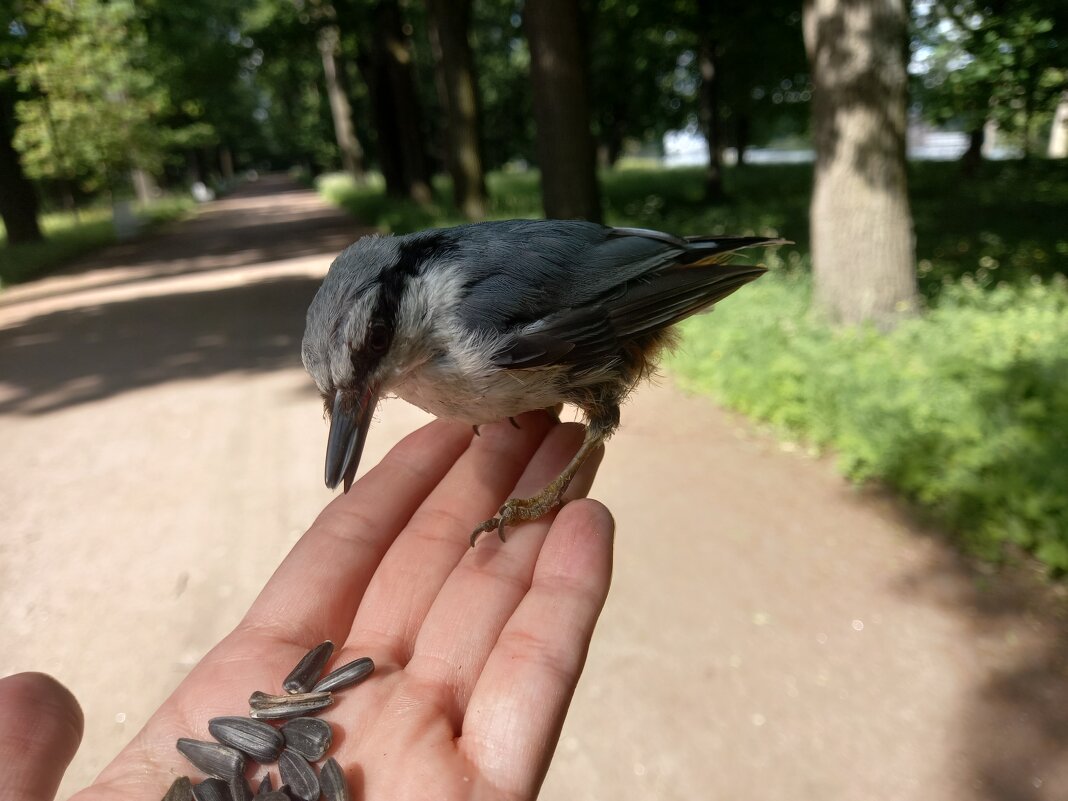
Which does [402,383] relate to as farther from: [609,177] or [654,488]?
[609,177]

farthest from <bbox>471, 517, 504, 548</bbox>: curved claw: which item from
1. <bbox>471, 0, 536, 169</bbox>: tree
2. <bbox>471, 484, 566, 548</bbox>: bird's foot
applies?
<bbox>471, 0, 536, 169</bbox>: tree

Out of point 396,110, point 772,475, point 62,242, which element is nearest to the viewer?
point 772,475

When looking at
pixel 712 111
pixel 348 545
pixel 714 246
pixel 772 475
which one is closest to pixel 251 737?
pixel 348 545

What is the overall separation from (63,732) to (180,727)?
10.8 inches

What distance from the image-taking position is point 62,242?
19.0 meters

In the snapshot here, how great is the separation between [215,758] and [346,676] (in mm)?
367

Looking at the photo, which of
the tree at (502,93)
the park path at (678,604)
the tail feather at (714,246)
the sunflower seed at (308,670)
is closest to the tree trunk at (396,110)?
the park path at (678,604)

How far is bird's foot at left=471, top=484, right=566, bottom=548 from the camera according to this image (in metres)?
2.31

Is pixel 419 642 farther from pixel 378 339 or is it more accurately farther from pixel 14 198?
pixel 14 198

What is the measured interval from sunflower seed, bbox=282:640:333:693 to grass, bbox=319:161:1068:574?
3.19 metres

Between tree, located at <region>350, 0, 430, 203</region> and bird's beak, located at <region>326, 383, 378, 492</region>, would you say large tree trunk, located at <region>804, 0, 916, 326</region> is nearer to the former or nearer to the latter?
bird's beak, located at <region>326, 383, 378, 492</region>

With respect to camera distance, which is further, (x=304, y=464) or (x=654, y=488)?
(x=304, y=464)

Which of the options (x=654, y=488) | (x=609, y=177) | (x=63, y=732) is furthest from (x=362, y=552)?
(x=609, y=177)

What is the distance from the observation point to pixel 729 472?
15.2 feet
